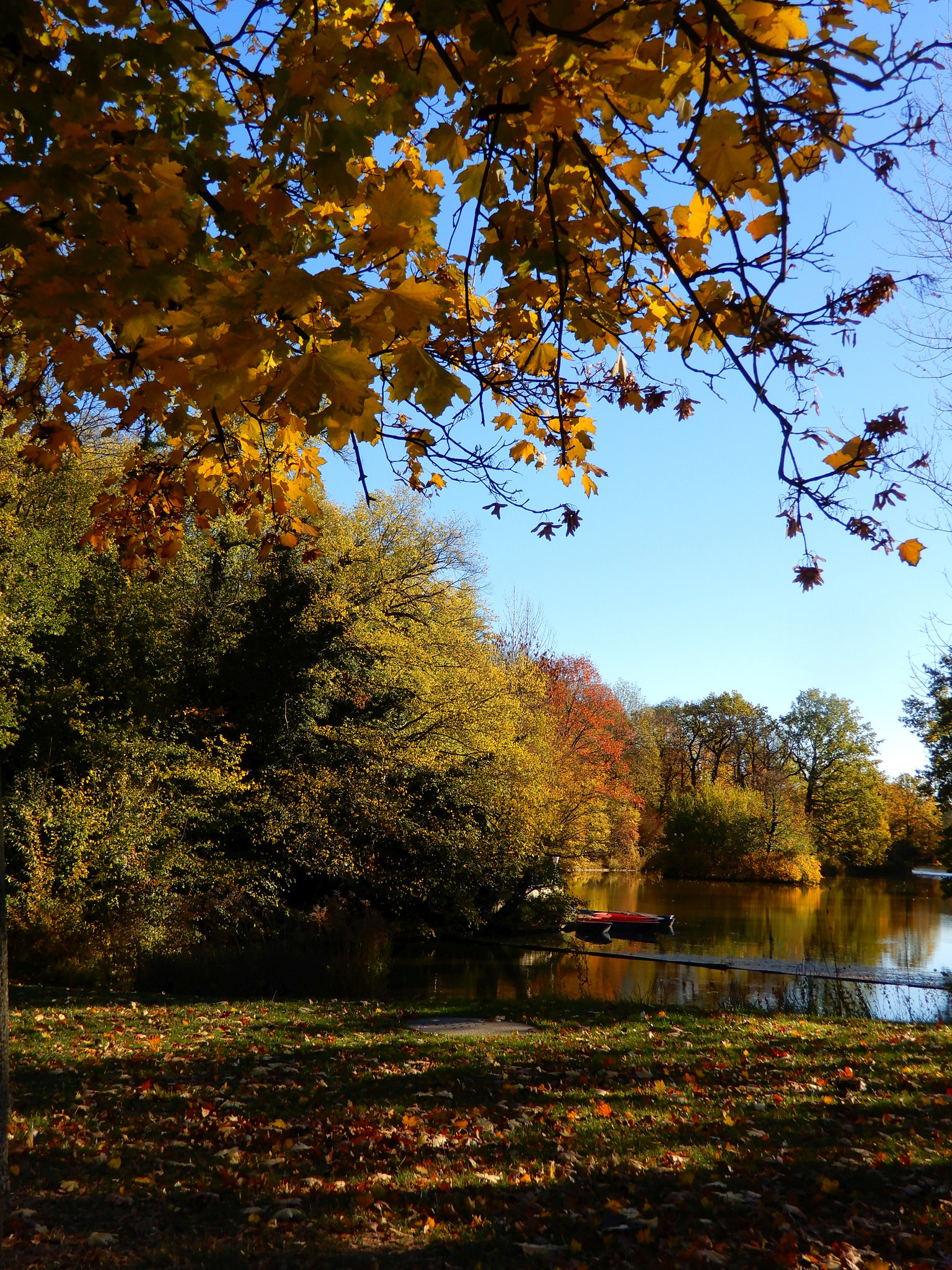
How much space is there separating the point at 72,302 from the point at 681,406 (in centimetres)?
210

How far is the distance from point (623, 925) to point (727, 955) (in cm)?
384

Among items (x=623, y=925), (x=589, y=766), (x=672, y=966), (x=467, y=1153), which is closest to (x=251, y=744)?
(x=672, y=966)

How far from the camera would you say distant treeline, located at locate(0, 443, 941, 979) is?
1288 centimetres

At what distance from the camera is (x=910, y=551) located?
2264 millimetres

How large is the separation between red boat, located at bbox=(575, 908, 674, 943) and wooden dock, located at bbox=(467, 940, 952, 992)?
2.84 metres

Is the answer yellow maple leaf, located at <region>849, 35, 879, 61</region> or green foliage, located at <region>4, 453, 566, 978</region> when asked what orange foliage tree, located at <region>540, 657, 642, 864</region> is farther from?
yellow maple leaf, located at <region>849, 35, 879, 61</region>

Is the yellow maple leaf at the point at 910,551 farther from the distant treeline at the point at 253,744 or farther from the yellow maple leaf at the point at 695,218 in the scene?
the distant treeline at the point at 253,744

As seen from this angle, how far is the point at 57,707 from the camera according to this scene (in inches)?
533

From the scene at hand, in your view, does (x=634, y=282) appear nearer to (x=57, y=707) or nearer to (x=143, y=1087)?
(x=143, y=1087)

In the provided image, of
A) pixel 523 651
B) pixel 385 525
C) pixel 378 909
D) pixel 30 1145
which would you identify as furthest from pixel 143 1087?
pixel 523 651

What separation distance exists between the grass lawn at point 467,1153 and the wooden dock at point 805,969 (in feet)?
24.3

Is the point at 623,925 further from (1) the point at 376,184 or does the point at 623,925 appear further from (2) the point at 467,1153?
(1) the point at 376,184

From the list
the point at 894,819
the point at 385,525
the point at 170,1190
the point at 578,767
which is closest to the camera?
the point at 170,1190

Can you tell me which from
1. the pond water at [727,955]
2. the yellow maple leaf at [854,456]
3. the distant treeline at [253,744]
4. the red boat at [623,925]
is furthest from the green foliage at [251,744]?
the yellow maple leaf at [854,456]
